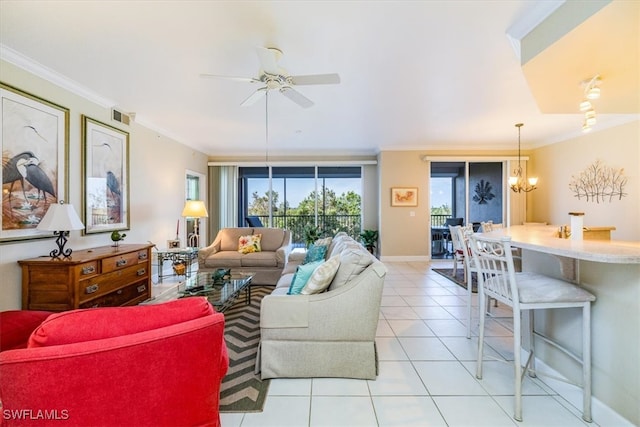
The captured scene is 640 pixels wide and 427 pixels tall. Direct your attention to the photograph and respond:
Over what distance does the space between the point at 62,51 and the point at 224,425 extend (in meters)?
3.40

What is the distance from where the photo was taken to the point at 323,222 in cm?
741

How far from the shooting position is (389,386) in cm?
197

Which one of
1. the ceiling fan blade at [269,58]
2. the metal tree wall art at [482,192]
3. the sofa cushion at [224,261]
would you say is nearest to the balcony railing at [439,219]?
the metal tree wall art at [482,192]

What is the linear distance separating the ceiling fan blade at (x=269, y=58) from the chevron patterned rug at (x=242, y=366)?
2.45 meters

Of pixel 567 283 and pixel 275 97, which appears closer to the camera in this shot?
pixel 567 283

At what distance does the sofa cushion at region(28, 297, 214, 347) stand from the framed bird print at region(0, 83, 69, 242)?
2489mm

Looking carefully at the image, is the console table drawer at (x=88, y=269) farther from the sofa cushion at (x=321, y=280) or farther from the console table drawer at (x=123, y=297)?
the sofa cushion at (x=321, y=280)

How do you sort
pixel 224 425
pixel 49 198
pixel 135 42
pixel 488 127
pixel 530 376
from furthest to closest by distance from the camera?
pixel 488 127 → pixel 49 198 → pixel 135 42 → pixel 530 376 → pixel 224 425

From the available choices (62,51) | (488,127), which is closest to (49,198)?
(62,51)

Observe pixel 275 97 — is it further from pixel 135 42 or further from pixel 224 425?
pixel 224 425

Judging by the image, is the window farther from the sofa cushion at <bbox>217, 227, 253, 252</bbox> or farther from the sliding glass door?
the sofa cushion at <bbox>217, 227, 253, 252</bbox>

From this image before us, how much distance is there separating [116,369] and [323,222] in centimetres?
654

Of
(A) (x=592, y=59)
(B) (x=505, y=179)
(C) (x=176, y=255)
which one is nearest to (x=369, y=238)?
(B) (x=505, y=179)

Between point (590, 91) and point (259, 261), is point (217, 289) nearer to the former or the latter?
point (259, 261)
